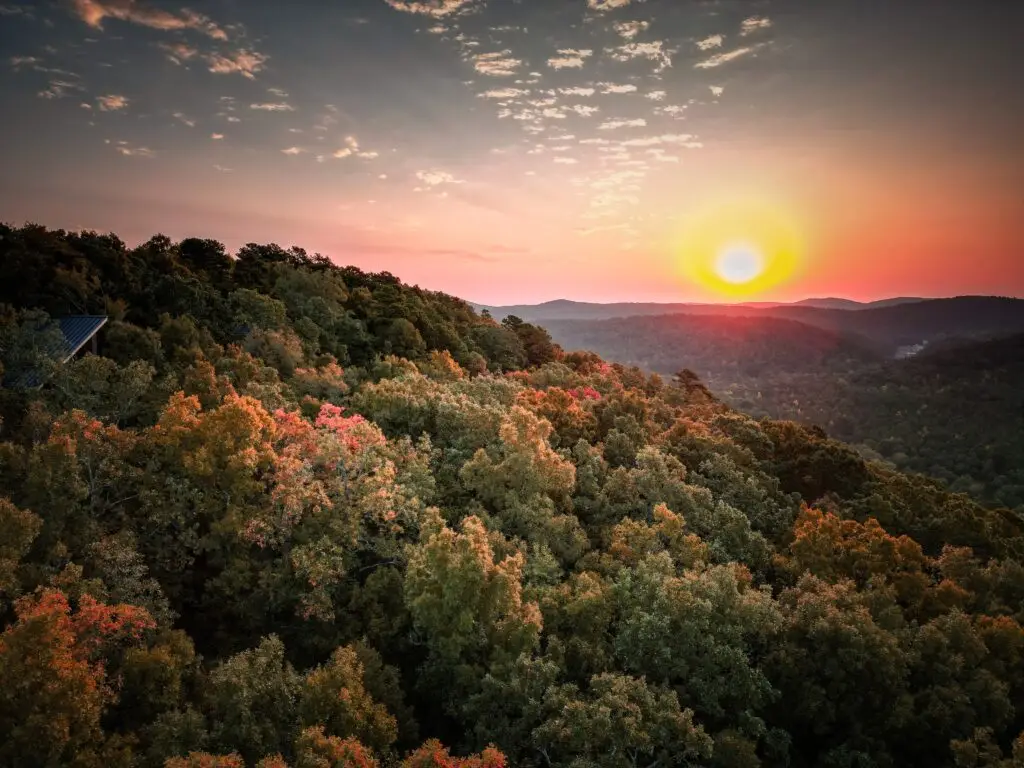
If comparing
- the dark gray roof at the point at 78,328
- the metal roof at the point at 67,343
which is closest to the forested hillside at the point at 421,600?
the metal roof at the point at 67,343

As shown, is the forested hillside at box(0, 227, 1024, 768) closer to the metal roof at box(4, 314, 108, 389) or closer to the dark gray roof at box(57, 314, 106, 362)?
the metal roof at box(4, 314, 108, 389)

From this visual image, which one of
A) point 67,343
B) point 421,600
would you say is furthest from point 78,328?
point 421,600

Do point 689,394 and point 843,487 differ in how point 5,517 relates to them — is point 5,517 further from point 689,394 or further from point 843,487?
point 689,394

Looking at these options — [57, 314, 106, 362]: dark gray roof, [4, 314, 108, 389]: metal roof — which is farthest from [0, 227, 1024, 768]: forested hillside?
[57, 314, 106, 362]: dark gray roof

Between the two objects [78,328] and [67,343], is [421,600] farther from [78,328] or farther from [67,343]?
[78,328]

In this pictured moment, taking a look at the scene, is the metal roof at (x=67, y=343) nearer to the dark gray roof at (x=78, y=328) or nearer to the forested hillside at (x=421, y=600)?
the dark gray roof at (x=78, y=328)

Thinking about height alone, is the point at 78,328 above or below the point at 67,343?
above

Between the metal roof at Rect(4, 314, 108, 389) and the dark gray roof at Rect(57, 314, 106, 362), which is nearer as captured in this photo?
the metal roof at Rect(4, 314, 108, 389)
